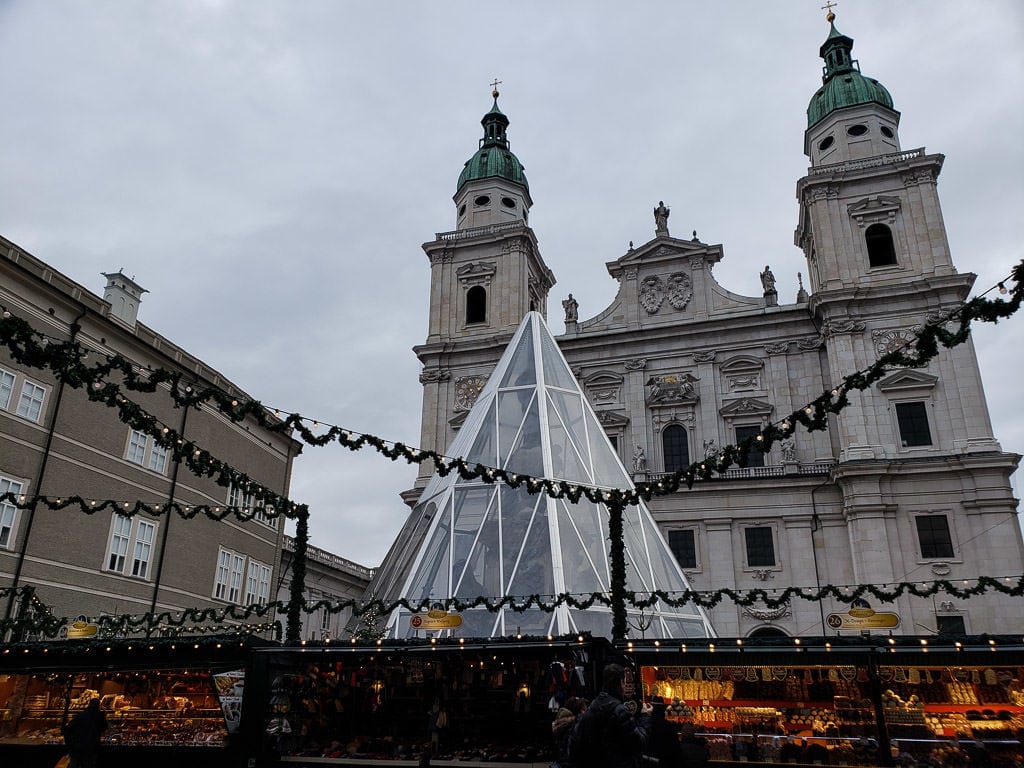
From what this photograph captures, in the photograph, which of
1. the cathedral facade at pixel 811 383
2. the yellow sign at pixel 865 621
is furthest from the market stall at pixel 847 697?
the cathedral facade at pixel 811 383

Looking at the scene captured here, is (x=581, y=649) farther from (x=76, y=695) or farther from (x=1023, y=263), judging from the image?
(x=76, y=695)

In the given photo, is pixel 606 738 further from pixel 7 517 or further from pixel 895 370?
pixel 895 370

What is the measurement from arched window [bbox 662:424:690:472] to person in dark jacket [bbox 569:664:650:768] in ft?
99.0

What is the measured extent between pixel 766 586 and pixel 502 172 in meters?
28.5

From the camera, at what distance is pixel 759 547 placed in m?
32.2

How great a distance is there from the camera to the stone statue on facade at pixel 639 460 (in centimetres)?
3447

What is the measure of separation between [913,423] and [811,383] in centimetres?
455

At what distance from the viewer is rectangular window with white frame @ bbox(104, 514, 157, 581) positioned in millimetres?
24312

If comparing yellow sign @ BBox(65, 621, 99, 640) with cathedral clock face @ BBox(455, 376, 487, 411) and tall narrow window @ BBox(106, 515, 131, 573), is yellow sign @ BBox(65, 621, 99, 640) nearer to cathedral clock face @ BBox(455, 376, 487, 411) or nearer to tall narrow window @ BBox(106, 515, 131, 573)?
tall narrow window @ BBox(106, 515, 131, 573)

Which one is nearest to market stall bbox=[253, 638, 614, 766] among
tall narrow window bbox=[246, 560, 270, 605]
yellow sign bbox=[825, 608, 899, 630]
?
yellow sign bbox=[825, 608, 899, 630]

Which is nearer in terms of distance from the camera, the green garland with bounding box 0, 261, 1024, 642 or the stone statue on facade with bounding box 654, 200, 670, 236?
the green garland with bounding box 0, 261, 1024, 642

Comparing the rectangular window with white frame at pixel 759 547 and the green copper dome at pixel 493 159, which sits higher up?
the green copper dome at pixel 493 159

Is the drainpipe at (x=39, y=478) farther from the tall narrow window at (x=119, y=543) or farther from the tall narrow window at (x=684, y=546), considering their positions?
the tall narrow window at (x=684, y=546)

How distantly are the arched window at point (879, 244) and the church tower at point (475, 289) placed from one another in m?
17.0
